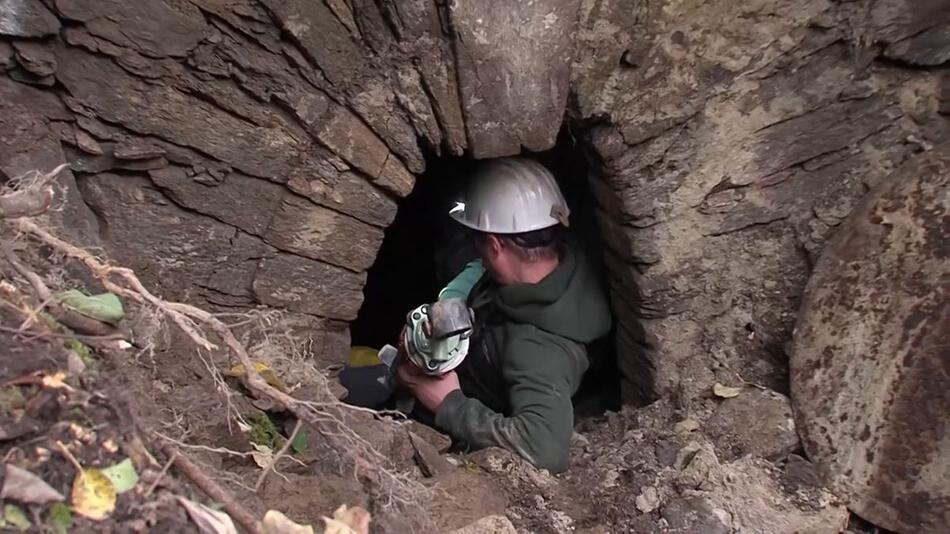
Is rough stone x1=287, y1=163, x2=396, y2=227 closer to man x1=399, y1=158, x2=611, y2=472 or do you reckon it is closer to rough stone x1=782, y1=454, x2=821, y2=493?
man x1=399, y1=158, x2=611, y2=472

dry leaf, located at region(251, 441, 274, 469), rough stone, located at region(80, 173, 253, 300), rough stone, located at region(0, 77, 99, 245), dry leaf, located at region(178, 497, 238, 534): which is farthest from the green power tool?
dry leaf, located at region(178, 497, 238, 534)

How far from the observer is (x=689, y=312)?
98.4 inches

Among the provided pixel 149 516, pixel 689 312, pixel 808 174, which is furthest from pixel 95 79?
pixel 808 174

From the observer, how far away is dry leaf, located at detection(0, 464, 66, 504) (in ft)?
3.51

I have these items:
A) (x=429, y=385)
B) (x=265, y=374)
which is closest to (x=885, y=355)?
(x=429, y=385)

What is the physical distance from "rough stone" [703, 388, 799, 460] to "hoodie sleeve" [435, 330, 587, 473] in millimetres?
410

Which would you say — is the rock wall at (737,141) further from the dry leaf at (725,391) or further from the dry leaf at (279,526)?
the dry leaf at (279,526)

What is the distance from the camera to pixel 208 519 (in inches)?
46.6

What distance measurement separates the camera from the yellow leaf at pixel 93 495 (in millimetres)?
1112

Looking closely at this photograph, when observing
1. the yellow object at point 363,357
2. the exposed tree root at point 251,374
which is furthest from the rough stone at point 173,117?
the yellow object at point 363,357

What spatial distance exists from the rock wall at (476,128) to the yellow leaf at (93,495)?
77cm

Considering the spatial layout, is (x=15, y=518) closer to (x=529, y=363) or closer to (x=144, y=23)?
(x=144, y=23)

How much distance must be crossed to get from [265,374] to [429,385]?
2.78 feet

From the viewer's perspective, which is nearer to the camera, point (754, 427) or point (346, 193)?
point (346, 193)
